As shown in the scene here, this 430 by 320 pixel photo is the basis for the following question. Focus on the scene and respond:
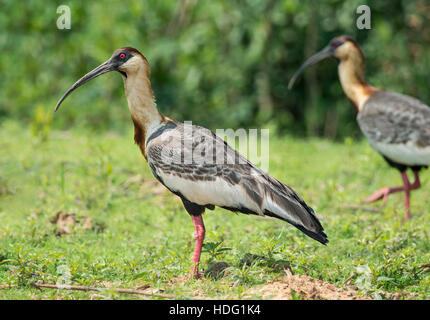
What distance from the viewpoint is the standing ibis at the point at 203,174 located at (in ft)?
14.1

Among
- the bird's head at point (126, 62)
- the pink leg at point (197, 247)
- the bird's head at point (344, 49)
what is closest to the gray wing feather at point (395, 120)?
the bird's head at point (344, 49)

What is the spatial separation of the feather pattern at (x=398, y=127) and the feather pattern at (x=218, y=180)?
244 cm

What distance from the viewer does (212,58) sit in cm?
1023

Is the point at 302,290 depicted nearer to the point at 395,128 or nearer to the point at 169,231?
the point at 169,231

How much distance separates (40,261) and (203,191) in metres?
1.23

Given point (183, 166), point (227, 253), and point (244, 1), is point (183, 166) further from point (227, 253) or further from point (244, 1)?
point (244, 1)

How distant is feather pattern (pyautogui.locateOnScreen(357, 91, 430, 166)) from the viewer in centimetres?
636

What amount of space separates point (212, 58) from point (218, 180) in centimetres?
607

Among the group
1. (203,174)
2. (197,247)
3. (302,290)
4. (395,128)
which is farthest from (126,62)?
(395,128)

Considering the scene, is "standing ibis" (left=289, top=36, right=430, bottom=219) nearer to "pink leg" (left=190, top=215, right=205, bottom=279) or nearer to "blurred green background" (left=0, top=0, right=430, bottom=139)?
"pink leg" (left=190, top=215, right=205, bottom=279)

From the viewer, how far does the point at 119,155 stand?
310 inches

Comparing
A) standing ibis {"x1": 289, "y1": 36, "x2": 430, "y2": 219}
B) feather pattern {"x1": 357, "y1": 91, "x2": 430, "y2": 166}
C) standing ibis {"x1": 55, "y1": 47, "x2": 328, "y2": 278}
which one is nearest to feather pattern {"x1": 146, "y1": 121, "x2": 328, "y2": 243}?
standing ibis {"x1": 55, "y1": 47, "x2": 328, "y2": 278}

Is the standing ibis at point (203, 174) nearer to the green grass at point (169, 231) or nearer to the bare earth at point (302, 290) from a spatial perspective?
the green grass at point (169, 231)

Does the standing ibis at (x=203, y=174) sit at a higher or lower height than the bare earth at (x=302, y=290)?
higher
